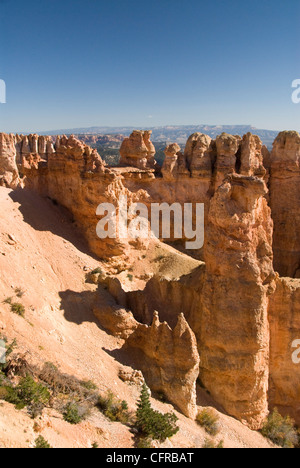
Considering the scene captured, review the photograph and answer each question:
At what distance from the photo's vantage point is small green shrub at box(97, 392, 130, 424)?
13281mm

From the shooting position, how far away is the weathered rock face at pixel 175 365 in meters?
16.1

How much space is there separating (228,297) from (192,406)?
4.96m

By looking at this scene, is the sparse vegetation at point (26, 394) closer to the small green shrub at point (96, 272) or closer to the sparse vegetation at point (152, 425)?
the sparse vegetation at point (152, 425)

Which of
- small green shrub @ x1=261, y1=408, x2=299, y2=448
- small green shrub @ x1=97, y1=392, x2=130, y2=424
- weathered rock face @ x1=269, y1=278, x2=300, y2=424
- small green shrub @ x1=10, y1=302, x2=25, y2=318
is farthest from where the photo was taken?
weathered rock face @ x1=269, y1=278, x2=300, y2=424

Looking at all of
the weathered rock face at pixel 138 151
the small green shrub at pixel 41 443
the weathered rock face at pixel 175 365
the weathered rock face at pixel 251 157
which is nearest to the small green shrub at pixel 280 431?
the weathered rock face at pixel 175 365

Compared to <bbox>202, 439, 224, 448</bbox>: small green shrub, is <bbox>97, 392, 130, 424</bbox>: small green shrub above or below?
above

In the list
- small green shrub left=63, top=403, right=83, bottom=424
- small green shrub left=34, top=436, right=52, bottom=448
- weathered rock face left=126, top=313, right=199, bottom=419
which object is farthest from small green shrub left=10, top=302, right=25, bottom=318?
small green shrub left=34, top=436, right=52, bottom=448

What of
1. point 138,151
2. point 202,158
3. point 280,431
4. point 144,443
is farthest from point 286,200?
point 144,443

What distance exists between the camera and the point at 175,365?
16484 millimetres

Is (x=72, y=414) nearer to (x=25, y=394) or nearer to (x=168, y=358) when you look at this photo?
(x=25, y=394)

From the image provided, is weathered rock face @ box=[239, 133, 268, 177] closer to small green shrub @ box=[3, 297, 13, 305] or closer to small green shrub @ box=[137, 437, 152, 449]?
small green shrub @ box=[3, 297, 13, 305]

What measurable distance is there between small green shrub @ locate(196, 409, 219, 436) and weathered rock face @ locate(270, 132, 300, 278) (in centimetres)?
1634

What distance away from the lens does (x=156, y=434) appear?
41.9ft
